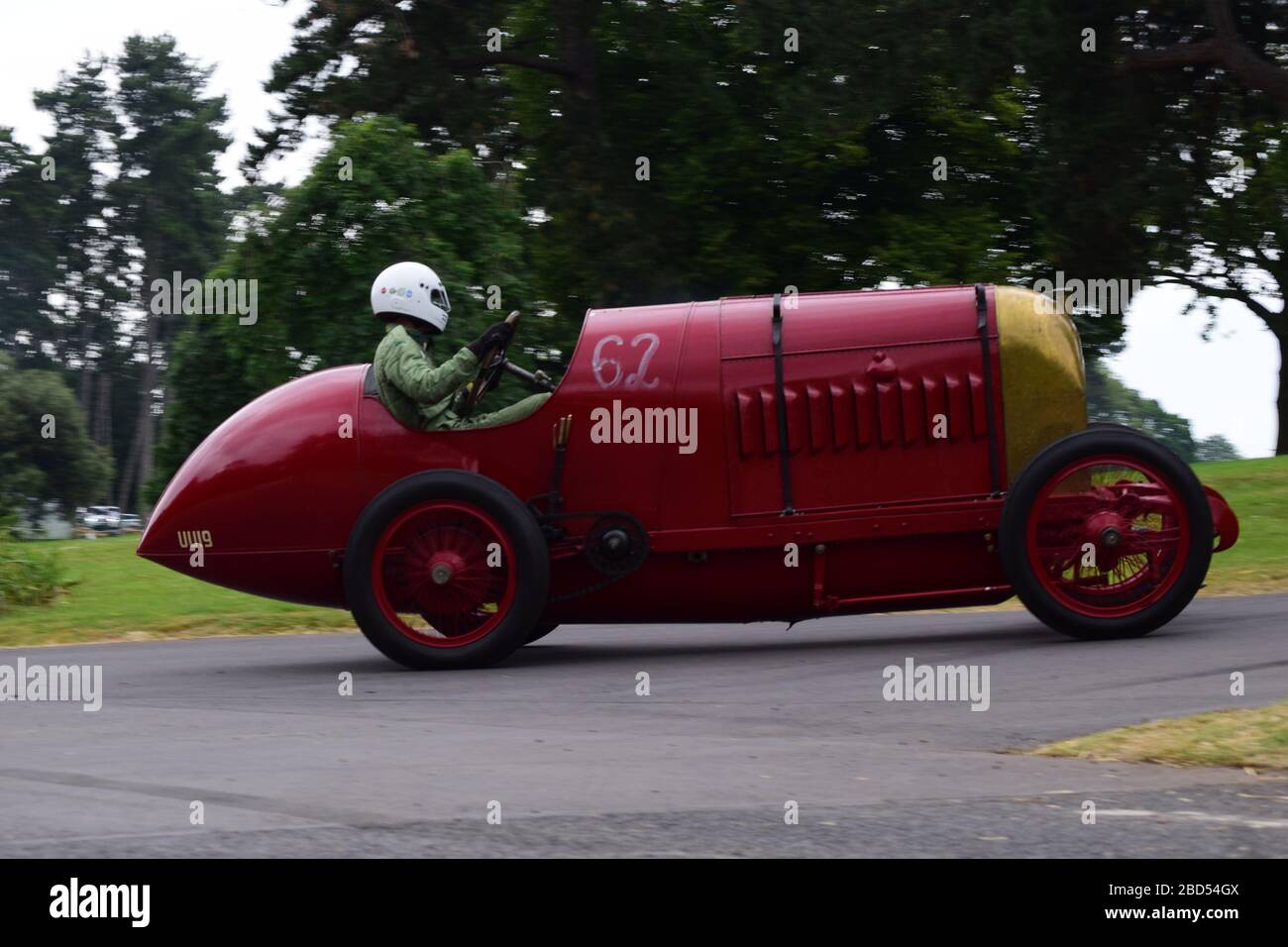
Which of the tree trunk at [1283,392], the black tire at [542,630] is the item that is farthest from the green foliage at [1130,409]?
the black tire at [542,630]

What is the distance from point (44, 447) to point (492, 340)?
65043mm

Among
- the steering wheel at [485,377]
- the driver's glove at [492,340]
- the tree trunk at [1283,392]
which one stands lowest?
the steering wheel at [485,377]

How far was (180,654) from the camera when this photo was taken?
11.0 meters

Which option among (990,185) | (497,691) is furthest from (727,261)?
(497,691)

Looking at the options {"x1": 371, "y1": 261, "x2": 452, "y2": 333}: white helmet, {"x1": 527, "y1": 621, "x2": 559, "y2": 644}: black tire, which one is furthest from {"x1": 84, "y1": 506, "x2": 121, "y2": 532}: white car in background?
{"x1": 371, "y1": 261, "x2": 452, "y2": 333}: white helmet

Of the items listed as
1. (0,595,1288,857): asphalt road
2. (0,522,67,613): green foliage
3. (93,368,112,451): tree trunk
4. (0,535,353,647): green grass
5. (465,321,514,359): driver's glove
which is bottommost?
(0,595,1288,857): asphalt road

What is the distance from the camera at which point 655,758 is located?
645cm

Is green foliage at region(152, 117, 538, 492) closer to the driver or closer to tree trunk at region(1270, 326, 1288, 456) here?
the driver

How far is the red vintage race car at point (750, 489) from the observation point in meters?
9.32

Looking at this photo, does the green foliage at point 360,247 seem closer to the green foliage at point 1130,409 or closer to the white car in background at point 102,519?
the white car in background at point 102,519

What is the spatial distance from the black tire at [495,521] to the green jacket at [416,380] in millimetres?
444

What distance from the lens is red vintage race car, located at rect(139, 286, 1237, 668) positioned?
9320 mm

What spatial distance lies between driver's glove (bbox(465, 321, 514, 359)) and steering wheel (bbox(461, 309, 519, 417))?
4 cm

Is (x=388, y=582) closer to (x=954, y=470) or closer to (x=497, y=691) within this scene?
(x=497, y=691)
